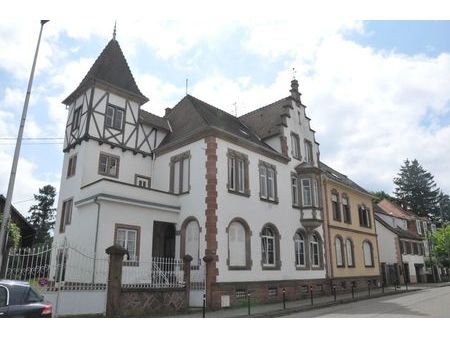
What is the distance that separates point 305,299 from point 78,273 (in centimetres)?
1307

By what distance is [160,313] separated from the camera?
49.9 feet

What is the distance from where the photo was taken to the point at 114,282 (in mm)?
14023

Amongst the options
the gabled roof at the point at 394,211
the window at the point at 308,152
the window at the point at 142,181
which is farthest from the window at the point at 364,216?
the window at the point at 142,181

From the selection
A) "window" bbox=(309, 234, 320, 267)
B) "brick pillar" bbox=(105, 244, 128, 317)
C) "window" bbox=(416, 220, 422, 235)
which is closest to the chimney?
"window" bbox=(309, 234, 320, 267)

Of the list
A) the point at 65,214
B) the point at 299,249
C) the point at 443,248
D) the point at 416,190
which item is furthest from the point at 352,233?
the point at 416,190

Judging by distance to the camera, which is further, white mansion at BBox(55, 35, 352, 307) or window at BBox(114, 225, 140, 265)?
white mansion at BBox(55, 35, 352, 307)

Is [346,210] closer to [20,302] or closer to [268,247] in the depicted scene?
[268,247]

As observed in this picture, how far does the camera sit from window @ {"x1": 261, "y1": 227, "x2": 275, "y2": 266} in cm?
2183

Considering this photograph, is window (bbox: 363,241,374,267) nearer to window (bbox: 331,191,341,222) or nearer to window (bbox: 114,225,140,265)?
window (bbox: 331,191,341,222)

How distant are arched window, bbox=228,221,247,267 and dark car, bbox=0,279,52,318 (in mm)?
11311

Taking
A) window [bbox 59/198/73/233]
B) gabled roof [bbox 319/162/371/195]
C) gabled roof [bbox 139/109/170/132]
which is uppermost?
gabled roof [bbox 139/109/170/132]
